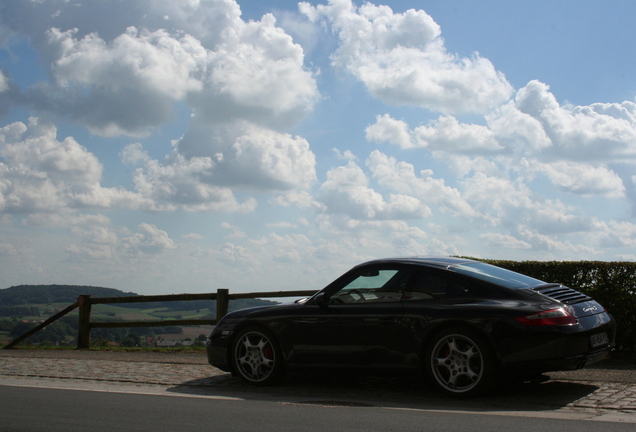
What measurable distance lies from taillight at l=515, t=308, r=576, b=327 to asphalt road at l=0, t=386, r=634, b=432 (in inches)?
34.9

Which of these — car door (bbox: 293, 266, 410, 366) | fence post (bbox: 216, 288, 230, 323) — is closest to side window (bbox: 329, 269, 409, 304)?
car door (bbox: 293, 266, 410, 366)

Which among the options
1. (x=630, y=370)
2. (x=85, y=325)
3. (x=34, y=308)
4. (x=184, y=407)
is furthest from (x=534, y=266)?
(x=34, y=308)

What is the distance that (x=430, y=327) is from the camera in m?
7.18

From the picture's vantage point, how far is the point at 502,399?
7.00 m

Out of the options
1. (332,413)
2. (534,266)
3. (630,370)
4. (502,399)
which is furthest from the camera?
(534,266)

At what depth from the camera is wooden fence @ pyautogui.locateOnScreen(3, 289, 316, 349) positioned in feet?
44.6

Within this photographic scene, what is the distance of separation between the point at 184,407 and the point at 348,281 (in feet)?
7.52

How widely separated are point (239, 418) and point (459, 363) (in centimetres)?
226

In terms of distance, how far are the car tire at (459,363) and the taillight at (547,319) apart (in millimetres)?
449

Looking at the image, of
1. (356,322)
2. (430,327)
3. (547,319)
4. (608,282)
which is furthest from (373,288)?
(608,282)

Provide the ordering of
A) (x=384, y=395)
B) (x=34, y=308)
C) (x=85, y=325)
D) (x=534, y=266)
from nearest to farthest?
(x=384, y=395)
(x=534, y=266)
(x=85, y=325)
(x=34, y=308)

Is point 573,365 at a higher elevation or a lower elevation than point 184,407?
higher

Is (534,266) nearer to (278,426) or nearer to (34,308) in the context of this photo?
(278,426)

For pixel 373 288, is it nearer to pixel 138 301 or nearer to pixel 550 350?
pixel 550 350
